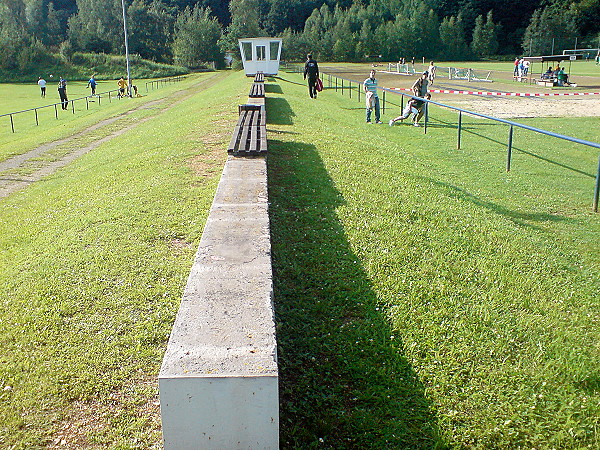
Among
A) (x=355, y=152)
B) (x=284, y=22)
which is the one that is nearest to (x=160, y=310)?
(x=355, y=152)

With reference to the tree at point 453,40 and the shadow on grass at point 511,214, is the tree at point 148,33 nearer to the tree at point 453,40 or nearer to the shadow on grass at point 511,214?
the tree at point 453,40

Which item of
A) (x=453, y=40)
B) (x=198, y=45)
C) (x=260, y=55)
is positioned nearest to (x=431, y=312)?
(x=260, y=55)

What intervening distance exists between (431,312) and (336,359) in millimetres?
1033

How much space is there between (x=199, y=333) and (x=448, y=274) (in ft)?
9.43

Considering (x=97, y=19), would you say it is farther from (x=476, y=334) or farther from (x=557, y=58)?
(x=476, y=334)

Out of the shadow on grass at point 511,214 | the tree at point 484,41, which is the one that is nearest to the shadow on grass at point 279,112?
the shadow on grass at point 511,214

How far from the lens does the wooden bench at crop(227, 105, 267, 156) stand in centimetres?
882

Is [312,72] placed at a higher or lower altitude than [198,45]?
lower

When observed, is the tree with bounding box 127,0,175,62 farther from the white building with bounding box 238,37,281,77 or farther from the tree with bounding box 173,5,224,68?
the white building with bounding box 238,37,281,77

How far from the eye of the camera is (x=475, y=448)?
328cm

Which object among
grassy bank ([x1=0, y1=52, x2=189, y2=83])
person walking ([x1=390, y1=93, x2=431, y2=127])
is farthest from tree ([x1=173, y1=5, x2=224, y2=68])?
person walking ([x1=390, y1=93, x2=431, y2=127])

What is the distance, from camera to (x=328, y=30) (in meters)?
94.4

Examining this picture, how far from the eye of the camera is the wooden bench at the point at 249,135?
8.82 meters

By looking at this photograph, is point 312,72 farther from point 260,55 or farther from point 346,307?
point 260,55
